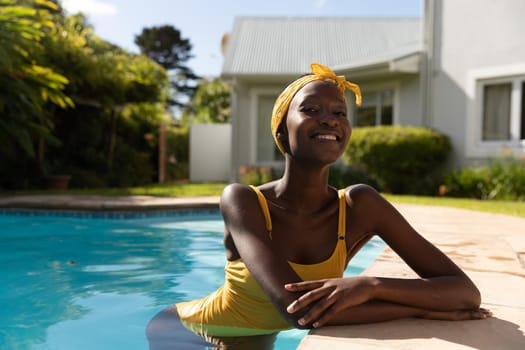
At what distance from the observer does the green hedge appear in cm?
1054

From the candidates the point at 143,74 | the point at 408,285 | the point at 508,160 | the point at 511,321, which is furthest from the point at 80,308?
the point at 143,74

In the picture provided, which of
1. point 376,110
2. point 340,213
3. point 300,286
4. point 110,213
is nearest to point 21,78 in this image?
point 110,213

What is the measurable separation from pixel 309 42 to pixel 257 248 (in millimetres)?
13742

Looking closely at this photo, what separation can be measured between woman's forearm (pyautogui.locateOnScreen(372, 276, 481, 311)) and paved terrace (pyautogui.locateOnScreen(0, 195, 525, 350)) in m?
0.06

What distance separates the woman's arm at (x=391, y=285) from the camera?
162 centimetres

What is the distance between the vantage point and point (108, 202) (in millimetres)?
8031

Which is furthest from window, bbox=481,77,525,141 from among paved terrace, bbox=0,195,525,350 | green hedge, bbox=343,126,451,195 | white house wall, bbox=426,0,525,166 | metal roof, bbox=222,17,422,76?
paved terrace, bbox=0,195,525,350

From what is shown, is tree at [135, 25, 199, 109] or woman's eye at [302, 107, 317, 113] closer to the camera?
woman's eye at [302, 107, 317, 113]

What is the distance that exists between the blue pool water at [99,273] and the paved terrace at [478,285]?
714 mm

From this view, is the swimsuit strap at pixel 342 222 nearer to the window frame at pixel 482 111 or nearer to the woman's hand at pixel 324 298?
the woman's hand at pixel 324 298

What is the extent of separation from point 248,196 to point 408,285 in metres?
0.66

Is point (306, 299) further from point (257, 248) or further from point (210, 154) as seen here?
point (210, 154)

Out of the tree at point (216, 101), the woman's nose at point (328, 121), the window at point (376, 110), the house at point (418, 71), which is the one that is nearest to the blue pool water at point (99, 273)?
the woman's nose at point (328, 121)

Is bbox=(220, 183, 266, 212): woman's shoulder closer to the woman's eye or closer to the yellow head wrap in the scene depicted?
the yellow head wrap
